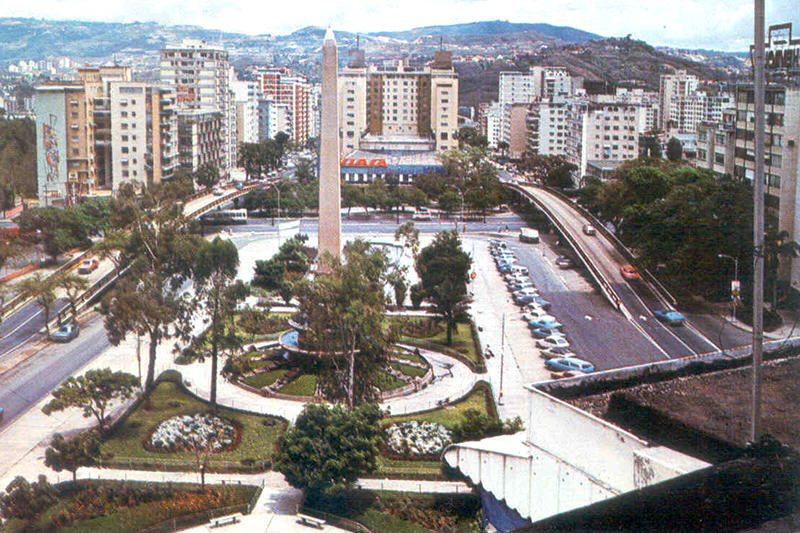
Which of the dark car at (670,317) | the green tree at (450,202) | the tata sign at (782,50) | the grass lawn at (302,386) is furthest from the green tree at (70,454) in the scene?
the green tree at (450,202)

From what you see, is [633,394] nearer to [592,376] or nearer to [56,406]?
[592,376]

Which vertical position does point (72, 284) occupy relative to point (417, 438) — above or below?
above

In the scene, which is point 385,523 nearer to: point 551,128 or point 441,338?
point 441,338

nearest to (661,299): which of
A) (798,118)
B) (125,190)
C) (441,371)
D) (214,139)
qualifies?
(798,118)

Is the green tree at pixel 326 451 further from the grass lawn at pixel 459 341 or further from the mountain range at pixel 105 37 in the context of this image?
the mountain range at pixel 105 37

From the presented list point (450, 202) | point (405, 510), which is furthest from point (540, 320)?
point (450, 202)

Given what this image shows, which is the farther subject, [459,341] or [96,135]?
[96,135]
